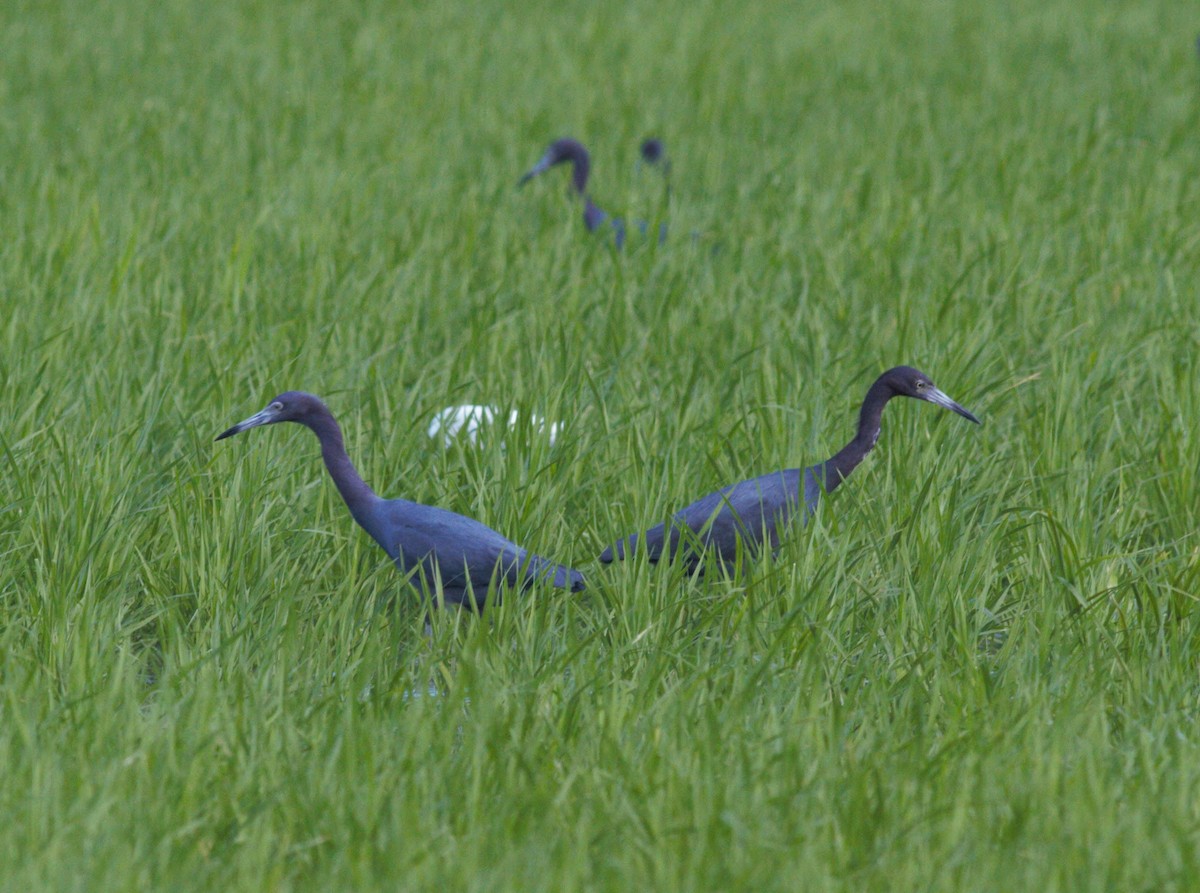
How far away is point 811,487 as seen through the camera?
371cm

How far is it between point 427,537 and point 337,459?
339 mm

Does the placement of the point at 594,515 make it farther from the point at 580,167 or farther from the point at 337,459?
the point at 580,167

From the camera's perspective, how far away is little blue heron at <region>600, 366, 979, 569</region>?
3488mm

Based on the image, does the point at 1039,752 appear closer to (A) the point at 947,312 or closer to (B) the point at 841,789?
(B) the point at 841,789

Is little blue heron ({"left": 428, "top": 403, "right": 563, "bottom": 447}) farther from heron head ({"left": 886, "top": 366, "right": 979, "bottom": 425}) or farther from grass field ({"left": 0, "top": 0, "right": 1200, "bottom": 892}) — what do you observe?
heron head ({"left": 886, "top": 366, "right": 979, "bottom": 425})

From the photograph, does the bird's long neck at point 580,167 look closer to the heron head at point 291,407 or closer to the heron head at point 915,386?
the heron head at point 915,386

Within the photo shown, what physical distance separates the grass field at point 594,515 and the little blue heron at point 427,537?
0.09 metres

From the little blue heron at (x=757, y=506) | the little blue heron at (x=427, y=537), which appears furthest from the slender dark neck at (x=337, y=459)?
the little blue heron at (x=757, y=506)

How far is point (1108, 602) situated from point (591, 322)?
8.57 ft

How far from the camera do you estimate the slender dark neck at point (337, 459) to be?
361cm

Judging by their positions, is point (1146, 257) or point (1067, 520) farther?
point (1146, 257)

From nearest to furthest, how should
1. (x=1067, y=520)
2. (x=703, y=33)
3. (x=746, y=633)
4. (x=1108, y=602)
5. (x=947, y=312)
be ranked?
(x=746, y=633)
(x=1108, y=602)
(x=1067, y=520)
(x=947, y=312)
(x=703, y=33)

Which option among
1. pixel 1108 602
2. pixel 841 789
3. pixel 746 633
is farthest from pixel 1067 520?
pixel 841 789

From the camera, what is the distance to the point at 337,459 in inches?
143
